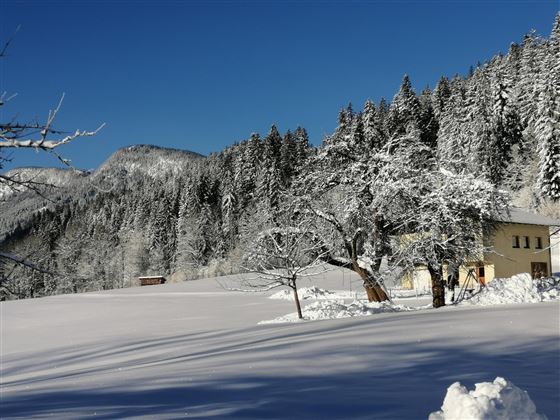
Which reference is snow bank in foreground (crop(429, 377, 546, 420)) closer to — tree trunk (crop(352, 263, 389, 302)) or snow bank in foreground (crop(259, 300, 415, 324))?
snow bank in foreground (crop(259, 300, 415, 324))

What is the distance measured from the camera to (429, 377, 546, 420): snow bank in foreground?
3.56m

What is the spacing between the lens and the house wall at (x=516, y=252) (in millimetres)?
40062

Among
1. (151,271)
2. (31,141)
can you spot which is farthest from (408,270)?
(151,271)

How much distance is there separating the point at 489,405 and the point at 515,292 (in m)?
18.9

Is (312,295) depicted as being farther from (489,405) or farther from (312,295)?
(489,405)

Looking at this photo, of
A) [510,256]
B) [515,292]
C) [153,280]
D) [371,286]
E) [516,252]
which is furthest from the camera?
[153,280]

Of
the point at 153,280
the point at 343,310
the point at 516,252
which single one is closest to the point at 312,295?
the point at 516,252

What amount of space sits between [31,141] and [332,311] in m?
17.9

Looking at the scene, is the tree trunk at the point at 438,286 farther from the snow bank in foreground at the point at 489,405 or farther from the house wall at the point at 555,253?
the house wall at the point at 555,253

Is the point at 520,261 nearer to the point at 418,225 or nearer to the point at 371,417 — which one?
the point at 418,225

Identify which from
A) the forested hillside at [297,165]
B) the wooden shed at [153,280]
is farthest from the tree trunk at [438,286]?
the wooden shed at [153,280]

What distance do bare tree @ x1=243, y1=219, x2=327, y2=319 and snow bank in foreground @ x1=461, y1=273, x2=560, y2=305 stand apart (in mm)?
7109

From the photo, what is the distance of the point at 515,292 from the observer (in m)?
20.5

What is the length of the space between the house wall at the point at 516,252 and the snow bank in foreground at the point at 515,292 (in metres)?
18.6
